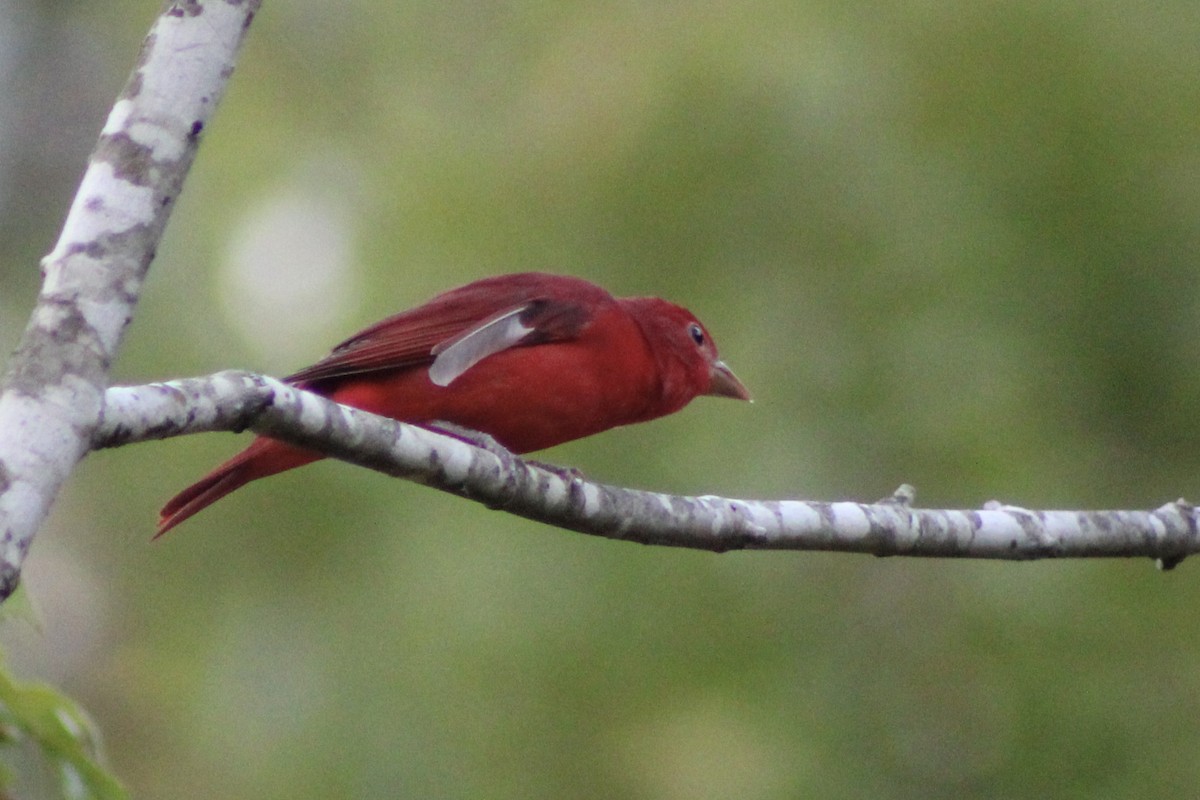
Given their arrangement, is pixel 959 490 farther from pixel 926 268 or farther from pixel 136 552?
pixel 136 552

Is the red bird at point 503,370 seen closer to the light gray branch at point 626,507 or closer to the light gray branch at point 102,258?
the light gray branch at point 626,507

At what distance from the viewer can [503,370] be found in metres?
3.73

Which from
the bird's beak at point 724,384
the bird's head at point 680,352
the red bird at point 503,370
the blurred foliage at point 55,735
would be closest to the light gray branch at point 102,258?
the blurred foliage at point 55,735

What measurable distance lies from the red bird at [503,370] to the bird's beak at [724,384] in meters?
0.32

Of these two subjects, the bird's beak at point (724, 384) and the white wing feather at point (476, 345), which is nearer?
the white wing feather at point (476, 345)

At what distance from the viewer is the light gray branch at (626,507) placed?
2263mm

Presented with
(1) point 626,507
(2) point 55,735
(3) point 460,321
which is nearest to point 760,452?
(3) point 460,321

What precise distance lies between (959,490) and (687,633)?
104cm

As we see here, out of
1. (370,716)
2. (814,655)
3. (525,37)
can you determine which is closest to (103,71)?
(525,37)

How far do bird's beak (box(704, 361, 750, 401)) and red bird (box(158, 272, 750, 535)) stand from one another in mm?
318

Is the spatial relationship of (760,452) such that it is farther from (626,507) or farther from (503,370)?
(626,507)

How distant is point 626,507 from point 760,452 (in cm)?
202

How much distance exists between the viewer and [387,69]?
23.2 ft

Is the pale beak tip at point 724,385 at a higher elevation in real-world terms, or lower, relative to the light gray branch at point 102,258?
lower
